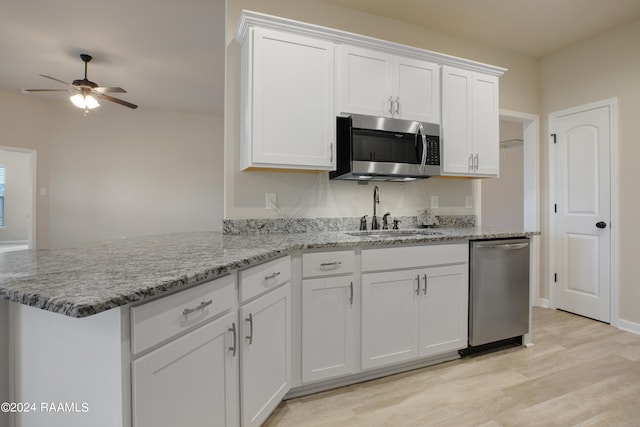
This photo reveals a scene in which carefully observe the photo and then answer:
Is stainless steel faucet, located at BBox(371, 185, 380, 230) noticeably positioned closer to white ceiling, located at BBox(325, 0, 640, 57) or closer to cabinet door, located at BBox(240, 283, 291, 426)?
cabinet door, located at BBox(240, 283, 291, 426)

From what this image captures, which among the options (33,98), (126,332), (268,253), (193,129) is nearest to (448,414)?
(268,253)

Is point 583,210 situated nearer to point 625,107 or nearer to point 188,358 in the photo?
point 625,107

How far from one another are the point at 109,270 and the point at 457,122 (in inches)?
103

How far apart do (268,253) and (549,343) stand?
2539mm

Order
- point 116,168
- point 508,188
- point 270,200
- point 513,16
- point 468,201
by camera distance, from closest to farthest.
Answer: point 270,200 → point 513,16 → point 468,201 → point 508,188 → point 116,168

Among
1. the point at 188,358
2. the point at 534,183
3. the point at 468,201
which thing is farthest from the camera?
the point at 534,183

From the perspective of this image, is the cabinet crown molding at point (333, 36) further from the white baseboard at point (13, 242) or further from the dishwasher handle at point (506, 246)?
the white baseboard at point (13, 242)

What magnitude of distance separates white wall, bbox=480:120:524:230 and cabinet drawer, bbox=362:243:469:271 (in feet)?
11.3

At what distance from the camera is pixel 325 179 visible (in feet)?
8.52

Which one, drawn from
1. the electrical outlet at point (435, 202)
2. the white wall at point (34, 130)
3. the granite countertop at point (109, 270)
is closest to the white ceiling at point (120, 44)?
the white wall at point (34, 130)

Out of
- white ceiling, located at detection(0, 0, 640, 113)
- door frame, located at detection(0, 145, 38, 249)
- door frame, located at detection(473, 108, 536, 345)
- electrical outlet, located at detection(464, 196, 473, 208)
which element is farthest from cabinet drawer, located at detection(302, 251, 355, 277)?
door frame, located at detection(0, 145, 38, 249)

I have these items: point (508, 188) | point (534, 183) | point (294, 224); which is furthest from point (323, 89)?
point (508, 188)

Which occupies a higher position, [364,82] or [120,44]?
[120,44]

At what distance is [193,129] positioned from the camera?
595 centimetres
